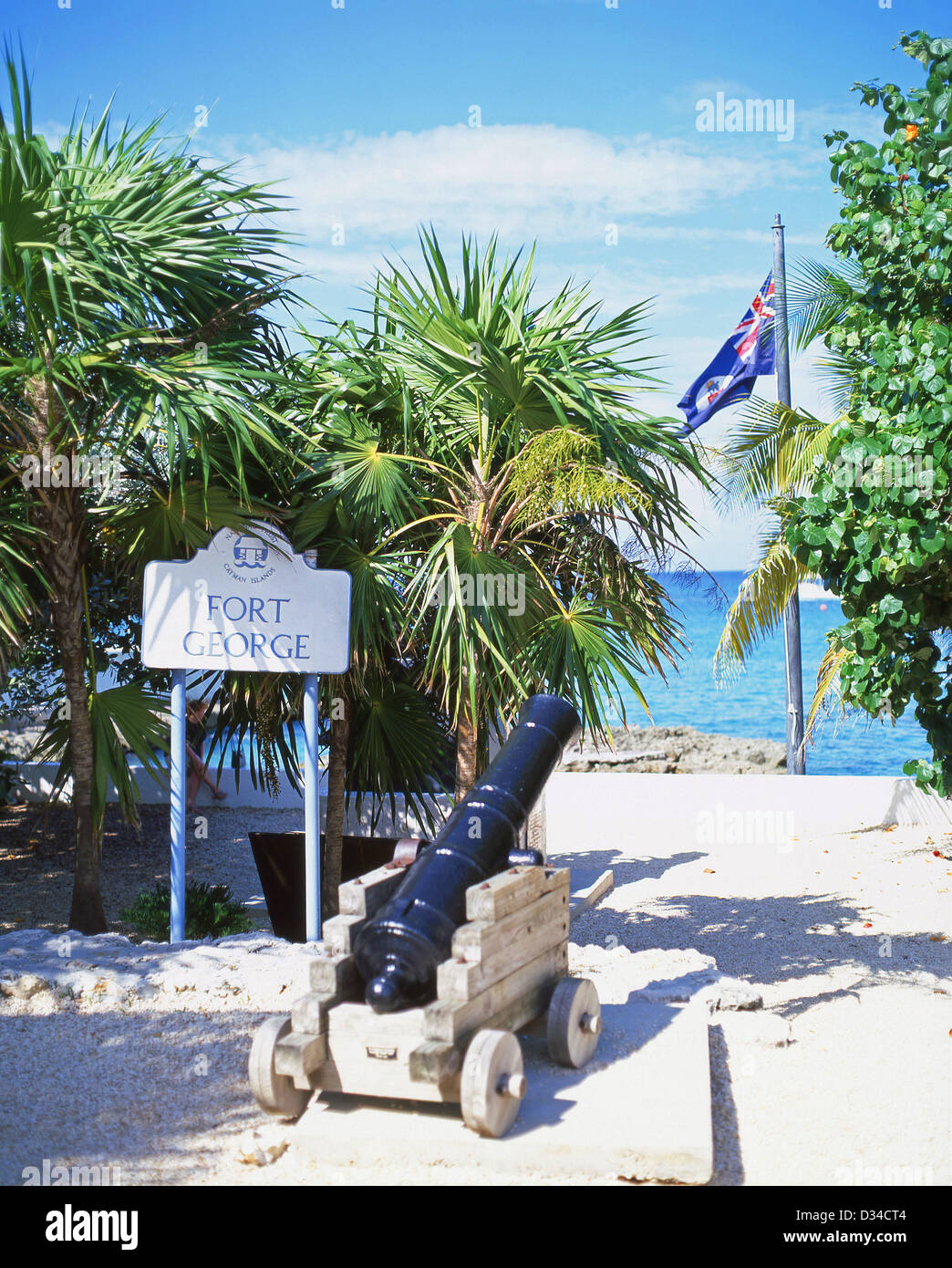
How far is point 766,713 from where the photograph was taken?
188 feet

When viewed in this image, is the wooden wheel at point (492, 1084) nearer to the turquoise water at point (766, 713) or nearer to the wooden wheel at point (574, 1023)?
the wooden wheel at point (574, 1023)

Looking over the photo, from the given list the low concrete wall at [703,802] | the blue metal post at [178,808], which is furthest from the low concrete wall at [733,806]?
the blue metal post at [178,808]

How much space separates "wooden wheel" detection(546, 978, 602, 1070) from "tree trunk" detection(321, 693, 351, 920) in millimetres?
3778

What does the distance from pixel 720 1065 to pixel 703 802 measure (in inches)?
306

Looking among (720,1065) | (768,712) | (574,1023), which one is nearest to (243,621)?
(574,1023)

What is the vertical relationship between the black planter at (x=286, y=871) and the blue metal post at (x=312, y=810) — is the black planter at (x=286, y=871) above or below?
below

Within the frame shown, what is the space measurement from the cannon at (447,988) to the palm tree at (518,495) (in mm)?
1792

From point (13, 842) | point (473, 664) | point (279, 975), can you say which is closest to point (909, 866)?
point (473, 664)

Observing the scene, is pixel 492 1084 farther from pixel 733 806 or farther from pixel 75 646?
pixel 733 806

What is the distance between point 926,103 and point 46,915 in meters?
8.11

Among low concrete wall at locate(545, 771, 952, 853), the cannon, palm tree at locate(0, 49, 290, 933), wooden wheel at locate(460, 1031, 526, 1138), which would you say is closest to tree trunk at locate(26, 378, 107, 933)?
palm tree at locate(0, 49, 290, 933)

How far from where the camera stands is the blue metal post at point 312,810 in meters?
6.64
